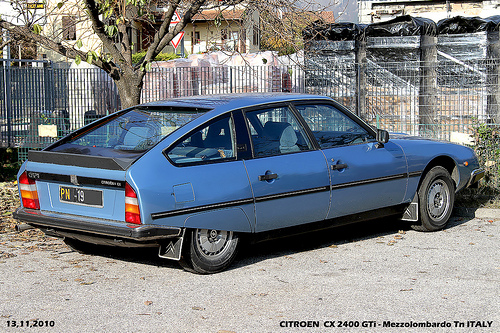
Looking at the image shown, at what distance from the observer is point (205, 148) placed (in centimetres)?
595

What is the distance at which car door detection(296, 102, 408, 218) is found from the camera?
21.9 feet

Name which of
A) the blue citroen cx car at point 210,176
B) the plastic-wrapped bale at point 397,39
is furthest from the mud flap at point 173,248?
the plastic-wrapped bale at point 397,39

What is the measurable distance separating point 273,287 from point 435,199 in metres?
3.04

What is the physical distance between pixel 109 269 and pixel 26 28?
446 cm

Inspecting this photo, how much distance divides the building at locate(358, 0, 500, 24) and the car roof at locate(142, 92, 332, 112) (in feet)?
75.8

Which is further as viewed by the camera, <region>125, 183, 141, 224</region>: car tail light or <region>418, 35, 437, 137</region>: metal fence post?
<region>418, 35, 437, 137</region>: metal fence post

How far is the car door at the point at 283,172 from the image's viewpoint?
609 cm

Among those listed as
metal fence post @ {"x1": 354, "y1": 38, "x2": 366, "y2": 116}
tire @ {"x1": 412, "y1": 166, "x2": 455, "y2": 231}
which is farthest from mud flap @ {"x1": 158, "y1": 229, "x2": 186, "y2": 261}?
metal fence post @ {"x1": 354, "y1": 38, "x2": 366, "y2": 116}

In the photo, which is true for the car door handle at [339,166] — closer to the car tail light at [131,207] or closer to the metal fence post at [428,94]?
the car tail light at [131,207]

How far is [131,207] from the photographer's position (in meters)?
5.39

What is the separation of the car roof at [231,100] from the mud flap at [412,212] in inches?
67.0

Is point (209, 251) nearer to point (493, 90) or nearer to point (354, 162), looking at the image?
point (354, 162)

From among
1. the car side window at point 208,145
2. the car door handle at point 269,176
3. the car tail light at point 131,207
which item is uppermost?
the car side window at point 208,145

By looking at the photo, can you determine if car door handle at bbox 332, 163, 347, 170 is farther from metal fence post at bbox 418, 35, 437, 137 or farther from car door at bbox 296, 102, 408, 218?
metal fence post at bbox 418, 35, 437, 137
